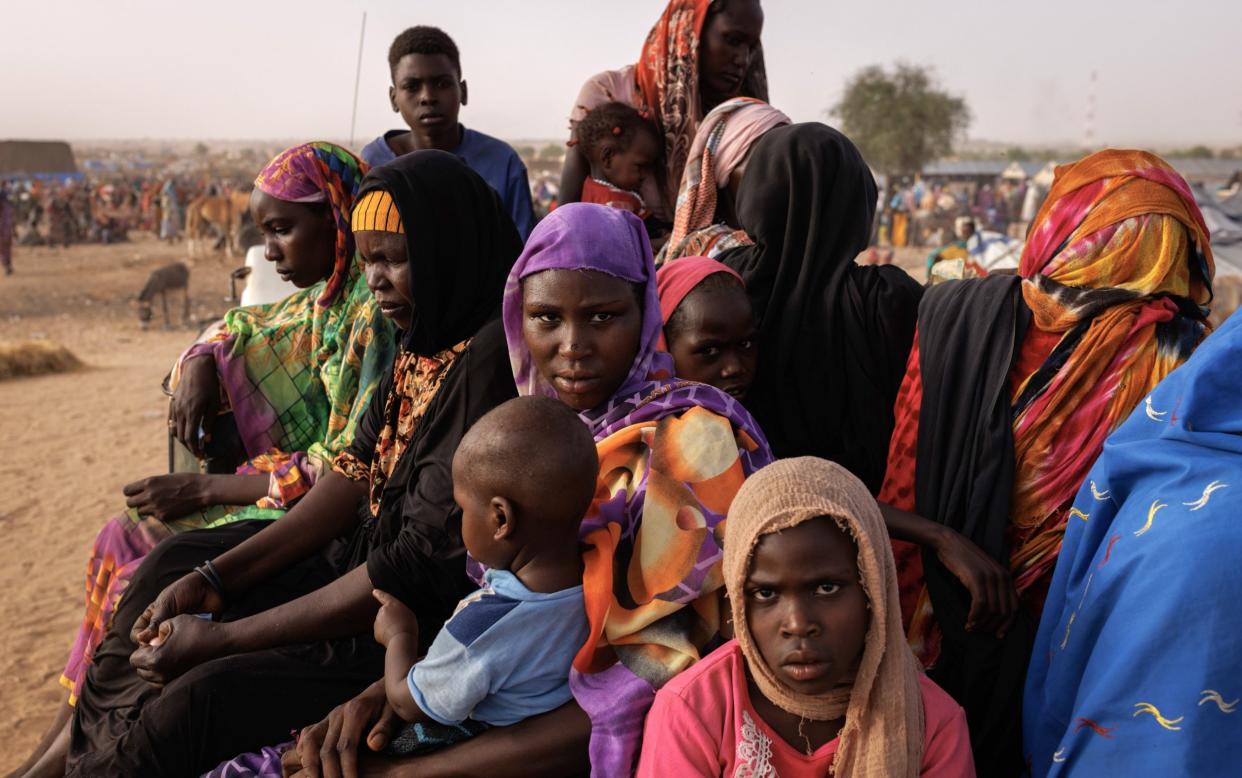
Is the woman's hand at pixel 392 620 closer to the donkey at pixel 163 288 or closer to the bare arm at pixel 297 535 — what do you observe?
the bare arm at pixel 297 535

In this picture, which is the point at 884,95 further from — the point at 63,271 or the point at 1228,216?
the point at 63,271

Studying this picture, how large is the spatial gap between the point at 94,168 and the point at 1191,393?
3285 inches

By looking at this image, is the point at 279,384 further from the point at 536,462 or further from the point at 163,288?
the point at 163,288

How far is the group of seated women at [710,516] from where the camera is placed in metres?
1.90

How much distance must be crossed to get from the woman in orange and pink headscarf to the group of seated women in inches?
25.9

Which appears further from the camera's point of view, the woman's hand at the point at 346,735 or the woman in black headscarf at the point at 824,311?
the woman in black headscarf at the point at 824,311

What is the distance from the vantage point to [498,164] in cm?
517

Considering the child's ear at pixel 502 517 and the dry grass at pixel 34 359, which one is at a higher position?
the child's ear at pixel 502 517

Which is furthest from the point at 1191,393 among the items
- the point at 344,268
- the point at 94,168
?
the point at 94,168

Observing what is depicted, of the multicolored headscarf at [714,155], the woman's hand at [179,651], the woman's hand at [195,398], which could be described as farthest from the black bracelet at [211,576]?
the multicolored headscarf at [714,155]

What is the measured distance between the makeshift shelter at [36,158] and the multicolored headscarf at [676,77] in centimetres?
5819

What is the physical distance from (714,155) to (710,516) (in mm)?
1935

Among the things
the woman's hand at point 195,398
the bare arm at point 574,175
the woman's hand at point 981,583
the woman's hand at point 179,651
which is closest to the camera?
the woman's hand at point 981,583

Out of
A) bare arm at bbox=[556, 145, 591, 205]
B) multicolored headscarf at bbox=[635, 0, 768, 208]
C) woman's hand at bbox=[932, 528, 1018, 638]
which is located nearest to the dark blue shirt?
bare arm at bbox=[556, 145, 591, 205]
